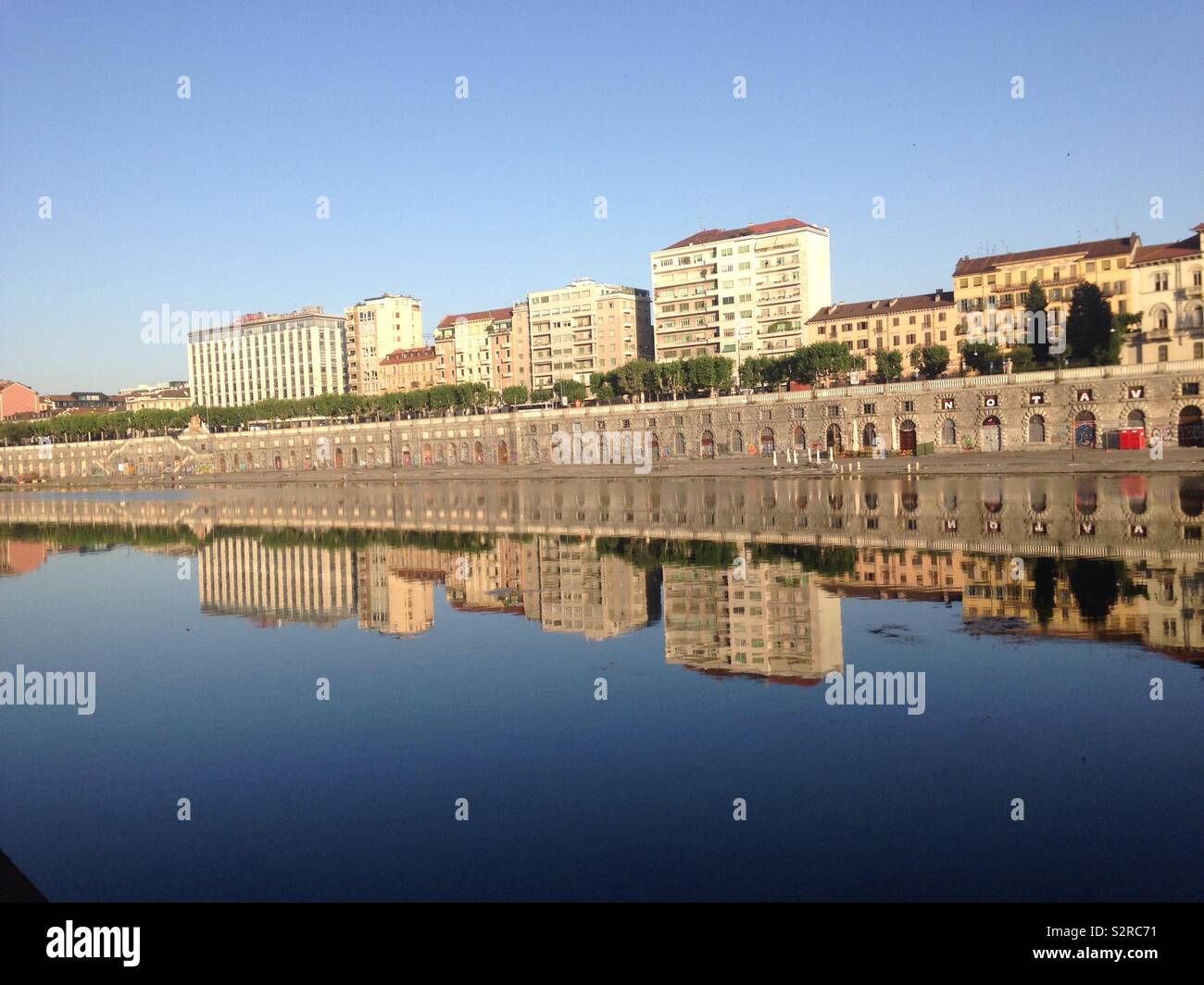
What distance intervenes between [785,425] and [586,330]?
194 ft

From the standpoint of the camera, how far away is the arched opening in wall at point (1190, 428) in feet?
242

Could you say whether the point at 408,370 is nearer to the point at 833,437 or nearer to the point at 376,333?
the point at 376,333

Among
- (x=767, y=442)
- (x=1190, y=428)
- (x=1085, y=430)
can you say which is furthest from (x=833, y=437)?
(x=1190, y=428)

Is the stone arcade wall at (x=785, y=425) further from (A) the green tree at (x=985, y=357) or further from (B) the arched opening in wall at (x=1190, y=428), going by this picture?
(A) the green tree at (x=985, y=357)

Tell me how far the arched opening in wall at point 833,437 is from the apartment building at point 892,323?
78.0 feet

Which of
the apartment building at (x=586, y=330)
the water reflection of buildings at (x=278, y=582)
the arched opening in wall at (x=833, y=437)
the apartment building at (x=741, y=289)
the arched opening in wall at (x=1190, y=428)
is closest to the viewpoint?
the water reflection of buildings at (x=278, y=582)

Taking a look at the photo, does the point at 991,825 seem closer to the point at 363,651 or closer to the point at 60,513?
the point at 363,651

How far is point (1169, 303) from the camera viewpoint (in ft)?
286

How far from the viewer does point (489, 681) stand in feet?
57.0

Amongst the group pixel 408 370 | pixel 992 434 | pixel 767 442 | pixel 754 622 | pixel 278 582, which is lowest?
pixel 278 582

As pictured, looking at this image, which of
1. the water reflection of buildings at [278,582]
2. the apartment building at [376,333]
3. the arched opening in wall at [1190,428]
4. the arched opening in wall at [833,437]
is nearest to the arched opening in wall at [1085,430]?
the arched opening in wall at [1190,428]

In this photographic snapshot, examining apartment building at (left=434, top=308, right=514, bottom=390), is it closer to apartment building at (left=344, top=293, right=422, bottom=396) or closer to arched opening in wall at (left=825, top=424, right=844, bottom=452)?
apartment building at (left=344, top=293, right=422, bottom=396)

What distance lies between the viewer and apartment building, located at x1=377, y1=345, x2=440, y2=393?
16838 cm

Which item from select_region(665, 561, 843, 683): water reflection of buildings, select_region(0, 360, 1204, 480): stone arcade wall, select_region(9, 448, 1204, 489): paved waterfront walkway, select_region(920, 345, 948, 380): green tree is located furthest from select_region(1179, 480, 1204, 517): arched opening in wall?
select_region(920, 345, 948, 380): green tree
